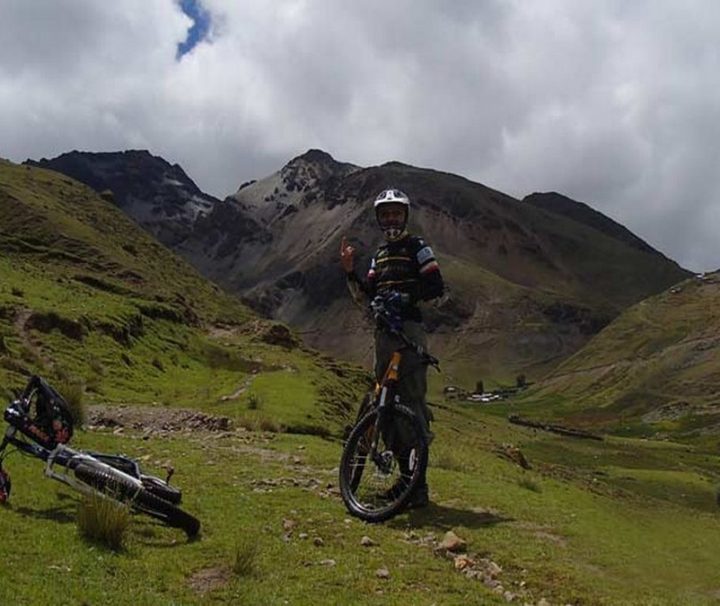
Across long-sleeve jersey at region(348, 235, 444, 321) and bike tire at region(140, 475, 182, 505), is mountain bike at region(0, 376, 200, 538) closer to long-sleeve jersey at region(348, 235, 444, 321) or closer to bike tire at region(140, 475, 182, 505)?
bike tire at region(140, 475, 182, 505)

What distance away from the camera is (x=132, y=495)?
863 cm

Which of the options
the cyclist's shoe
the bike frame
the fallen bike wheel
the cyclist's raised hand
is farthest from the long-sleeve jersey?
the bike frame

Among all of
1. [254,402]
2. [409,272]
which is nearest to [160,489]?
[409,272]

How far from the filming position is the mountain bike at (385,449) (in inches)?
412

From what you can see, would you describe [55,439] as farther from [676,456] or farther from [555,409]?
[555,409]

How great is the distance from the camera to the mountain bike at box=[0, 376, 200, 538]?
339 inches

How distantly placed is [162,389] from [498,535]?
2810 centimetres

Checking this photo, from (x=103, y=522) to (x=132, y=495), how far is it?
0.75 m

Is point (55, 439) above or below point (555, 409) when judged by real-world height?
below

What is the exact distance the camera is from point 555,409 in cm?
19988

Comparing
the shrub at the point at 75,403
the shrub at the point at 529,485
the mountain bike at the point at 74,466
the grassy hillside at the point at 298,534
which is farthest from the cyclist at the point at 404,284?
the shrub at the point at 75,403

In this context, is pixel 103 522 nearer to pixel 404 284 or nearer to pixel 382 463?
pixel 382 463

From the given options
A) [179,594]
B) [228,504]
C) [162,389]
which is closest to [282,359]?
[162,389]

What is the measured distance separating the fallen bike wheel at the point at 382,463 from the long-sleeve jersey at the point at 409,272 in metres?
1.62
